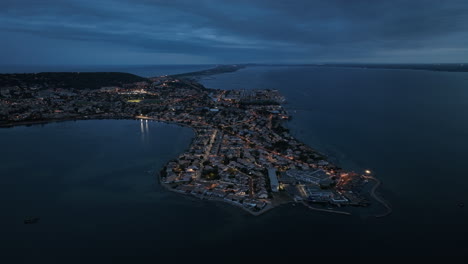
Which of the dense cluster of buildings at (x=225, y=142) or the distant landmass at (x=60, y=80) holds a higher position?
the distant landmass at (x=60, y=80)

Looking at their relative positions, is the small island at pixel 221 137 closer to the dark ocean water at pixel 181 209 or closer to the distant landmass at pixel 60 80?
the distant landmass at pixel 60 80

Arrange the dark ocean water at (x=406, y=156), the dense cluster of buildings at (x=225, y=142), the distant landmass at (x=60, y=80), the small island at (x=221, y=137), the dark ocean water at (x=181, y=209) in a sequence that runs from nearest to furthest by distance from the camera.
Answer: the dark ocean water at (x=181, y=209), the dark ocean water at (x=406, y=156), the small island at (x=221, y=137), the dense cluster of buildings at (x=225, y=142), the distant landmass at (x=60, y=80)

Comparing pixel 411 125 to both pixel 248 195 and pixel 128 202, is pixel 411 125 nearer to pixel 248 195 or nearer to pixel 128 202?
pixel 248 195

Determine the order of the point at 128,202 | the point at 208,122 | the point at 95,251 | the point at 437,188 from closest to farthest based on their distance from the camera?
the point at 95,251 < the point at 128,202 < the point at 437,188 < the point at 208,122

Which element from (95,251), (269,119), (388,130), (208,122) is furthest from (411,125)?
(95,251)

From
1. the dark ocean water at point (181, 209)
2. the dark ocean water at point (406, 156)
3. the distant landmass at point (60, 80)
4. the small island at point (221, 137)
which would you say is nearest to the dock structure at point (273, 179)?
the small island at point (221, 137)

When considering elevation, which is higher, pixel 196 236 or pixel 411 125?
pixel 411 125

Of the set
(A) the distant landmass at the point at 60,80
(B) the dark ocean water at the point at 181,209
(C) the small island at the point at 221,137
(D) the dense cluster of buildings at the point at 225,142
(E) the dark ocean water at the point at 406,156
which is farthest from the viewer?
(A) the distant landmass at the point at 60,80

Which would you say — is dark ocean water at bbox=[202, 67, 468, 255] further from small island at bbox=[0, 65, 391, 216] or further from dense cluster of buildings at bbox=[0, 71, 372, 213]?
dense cluster of buildings at bbox=[0, 71, 372, 213]
